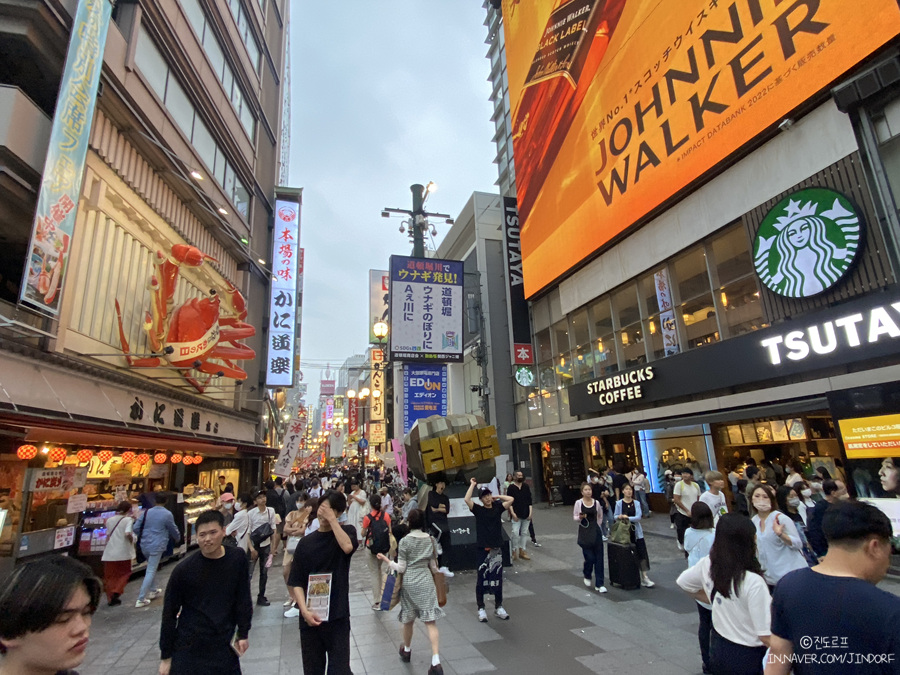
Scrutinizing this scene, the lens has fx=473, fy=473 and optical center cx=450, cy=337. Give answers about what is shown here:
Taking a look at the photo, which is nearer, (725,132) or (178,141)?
(725,132)

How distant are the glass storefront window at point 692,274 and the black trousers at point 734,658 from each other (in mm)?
13465

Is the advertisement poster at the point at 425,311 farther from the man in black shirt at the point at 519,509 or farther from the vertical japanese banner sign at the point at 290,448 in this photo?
the man in black shirt at the point at 519,509

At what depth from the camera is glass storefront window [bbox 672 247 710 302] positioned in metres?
15.2

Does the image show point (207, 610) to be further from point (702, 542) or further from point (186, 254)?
point (186, 254)

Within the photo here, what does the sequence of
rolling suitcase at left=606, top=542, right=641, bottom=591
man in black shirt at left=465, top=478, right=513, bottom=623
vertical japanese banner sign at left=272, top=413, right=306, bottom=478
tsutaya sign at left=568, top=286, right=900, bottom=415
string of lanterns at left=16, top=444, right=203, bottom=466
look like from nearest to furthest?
man in black shirt at left=465, top=478, right=513, bottom=623 < rolling suitcase at left=606, top=542, right=641, bottom=591 < string of lanterns at left=16, top=444, right=203, bottom=466 < tsutaya sign at left=568, top=286, right=900, bottom=415 < vertical japanese banner sign at left=272, top=413, right=306, bottom=478

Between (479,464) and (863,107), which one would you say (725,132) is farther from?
(479,464)

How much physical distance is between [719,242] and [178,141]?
1715 cm

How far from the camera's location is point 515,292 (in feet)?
82.4

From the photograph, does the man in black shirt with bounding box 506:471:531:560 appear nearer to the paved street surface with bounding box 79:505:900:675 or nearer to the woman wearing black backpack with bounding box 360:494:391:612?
the paved street surface with bounding box 79:505:900:675

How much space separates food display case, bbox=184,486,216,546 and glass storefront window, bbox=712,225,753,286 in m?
16.0

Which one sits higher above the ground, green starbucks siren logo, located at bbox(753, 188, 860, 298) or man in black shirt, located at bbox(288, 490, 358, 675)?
green starbucks siren logo, located at bbox(753, 188, 860, 298)

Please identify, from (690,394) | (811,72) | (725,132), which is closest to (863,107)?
(811,72)

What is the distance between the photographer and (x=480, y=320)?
26.8 metres

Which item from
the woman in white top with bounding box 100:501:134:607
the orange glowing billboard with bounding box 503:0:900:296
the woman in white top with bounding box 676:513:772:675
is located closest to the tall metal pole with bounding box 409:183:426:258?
the orange glowing billboard with bounding box 503:0:900:296
